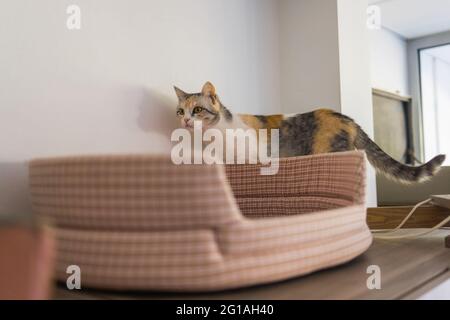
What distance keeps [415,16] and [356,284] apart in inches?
103

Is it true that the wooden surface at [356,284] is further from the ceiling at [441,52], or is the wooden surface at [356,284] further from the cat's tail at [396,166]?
the ceiling at [441,52]

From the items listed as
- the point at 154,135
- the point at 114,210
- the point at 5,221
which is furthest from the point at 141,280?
the point at 154,135

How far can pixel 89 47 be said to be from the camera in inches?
40.9

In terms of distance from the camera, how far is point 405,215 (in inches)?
40.8

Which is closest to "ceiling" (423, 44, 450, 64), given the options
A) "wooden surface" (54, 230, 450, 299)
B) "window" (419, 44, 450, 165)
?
"window" (419, 44, 450, 165)

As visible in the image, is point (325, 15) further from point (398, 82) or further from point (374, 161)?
point (398, 82)

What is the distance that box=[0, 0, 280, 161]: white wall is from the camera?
35.4 inches

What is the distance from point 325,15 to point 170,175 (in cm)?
143

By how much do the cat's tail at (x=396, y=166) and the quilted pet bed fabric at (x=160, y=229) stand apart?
2.34ft

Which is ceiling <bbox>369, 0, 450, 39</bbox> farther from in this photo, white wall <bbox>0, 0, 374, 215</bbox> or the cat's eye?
the cat's eye

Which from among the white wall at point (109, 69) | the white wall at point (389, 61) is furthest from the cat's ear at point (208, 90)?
the white wall at point (389, 61)

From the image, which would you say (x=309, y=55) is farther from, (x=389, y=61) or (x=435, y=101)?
(x=435, y=101)

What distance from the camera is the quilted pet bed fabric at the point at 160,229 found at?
470 millimetres

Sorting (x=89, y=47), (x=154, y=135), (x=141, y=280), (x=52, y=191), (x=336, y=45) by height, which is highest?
(x=336, y=45)
